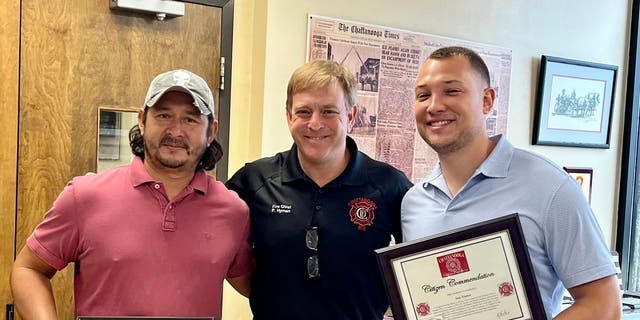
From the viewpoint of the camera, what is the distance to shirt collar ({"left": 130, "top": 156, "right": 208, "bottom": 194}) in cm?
166

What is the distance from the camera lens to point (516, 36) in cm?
339

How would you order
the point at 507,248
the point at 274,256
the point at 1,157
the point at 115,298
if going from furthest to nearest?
the point at 1,157, the point at 274,256, the point at 115,298, the point at 507,248

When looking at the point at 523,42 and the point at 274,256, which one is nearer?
the point at 274,256

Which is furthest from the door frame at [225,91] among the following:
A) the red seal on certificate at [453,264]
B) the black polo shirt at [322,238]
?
Answer: the red seal on certificate at [453,264]

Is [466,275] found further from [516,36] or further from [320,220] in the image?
[516,36]

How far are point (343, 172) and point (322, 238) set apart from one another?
0.21 meters

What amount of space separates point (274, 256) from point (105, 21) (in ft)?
3.84

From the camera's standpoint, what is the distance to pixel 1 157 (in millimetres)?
2215

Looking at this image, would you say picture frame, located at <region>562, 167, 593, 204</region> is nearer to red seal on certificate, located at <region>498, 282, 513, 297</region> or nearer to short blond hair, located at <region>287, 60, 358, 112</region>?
short blond hair, located at <region>287, 60, 358, 112</region>

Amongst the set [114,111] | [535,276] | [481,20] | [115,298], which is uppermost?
[481,20]

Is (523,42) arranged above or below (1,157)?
above

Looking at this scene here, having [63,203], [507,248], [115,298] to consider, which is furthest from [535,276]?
[63,203]

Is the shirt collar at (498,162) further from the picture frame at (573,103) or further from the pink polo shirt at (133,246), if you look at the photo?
the picture frame at (573,103)

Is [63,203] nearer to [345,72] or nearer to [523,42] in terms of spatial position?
[345,72]
